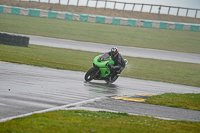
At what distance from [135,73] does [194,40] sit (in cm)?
2468

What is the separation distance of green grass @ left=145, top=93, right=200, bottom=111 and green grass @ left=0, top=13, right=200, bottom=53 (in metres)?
25.9

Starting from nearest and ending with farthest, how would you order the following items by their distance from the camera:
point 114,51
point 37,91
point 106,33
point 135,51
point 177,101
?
point 37,91
point 177,101
point 114,51
point 135,51
point 106,33

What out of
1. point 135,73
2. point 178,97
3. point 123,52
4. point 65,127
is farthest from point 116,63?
point 123,52

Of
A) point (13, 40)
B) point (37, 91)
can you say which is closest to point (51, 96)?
point (37, 91)

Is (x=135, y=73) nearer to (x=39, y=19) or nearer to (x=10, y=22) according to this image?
(x=10, y=22)

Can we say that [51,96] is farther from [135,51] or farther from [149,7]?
[149,7]

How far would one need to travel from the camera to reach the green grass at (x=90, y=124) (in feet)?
21.2

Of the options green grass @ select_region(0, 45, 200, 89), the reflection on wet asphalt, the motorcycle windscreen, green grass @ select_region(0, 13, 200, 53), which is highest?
green grass @ select_region(0, 13, 200, 53)

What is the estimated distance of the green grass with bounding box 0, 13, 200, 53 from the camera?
132ft

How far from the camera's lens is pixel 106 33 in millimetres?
44594

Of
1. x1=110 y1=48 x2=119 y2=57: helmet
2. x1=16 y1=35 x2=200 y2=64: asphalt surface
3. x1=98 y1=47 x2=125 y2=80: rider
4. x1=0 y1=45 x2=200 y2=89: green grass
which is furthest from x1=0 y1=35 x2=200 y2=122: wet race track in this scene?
x1=16 y1=35 x2=200 y2=64: asphalt surface

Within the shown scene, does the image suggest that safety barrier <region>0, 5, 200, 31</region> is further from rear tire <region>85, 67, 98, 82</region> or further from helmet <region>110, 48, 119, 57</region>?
rear tire <region>85, 67, 98, 82</region>

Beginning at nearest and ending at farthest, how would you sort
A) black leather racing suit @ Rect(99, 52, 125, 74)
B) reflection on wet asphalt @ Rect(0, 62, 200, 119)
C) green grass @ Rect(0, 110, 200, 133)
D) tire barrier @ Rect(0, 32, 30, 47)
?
green grass @ Rect(0, 110, 200, 133)
reflection on wet asphalt @ Rect(0, 62, 200, 119)
black leather racing suit @ Rect(99, 52, 125, 74)
tire barrier @ Rect(0, 32, 30, 47)

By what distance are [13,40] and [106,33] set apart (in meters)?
18.8
